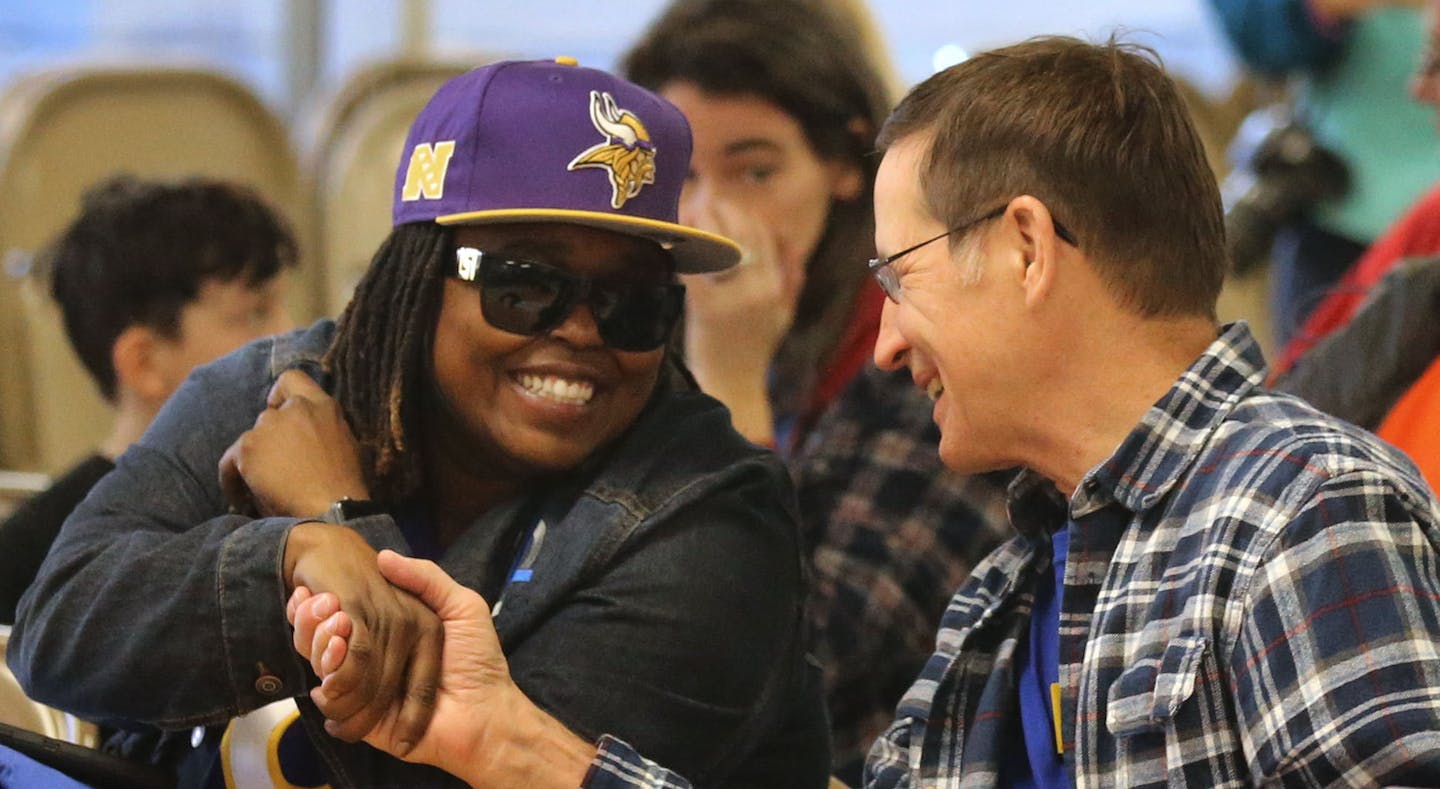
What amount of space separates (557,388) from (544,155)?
0.20 m

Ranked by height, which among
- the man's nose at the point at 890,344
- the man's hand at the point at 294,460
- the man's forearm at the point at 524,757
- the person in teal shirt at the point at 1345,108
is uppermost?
the person in teal shirt at the point at 1345,108

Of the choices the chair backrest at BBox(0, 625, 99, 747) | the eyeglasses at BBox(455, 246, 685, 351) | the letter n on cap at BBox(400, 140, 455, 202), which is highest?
the letter n on cap at BBox(400, 140, 455, 202)

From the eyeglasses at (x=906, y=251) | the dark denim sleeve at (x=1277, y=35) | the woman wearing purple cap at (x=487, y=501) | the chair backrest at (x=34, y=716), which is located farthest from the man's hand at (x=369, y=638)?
the dark denim sleeve at (x=1277, y=35)

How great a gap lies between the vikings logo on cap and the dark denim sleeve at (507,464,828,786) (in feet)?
0.91

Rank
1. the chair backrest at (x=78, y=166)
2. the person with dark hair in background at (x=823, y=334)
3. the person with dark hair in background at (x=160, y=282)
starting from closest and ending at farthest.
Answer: the person with dark hair in background at (x=823, y=334), the person with dark hair in background at (x=160, y=282), the chair backrest at (x=78, y=166)

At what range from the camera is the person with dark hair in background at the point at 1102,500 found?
3.96 feet

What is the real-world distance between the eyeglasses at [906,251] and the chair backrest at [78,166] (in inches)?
79.8

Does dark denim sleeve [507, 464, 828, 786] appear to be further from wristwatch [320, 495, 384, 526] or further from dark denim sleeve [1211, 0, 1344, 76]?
dark denim sleeve [1211, 0, 1344, 76]

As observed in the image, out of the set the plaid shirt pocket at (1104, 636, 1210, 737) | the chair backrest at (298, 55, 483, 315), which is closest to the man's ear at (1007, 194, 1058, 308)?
the plaid shirt pocket at (1104, 636, 1210, 737)

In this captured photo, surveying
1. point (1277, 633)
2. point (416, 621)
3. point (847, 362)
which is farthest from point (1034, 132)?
point (847, 362)

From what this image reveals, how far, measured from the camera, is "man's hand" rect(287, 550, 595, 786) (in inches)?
55.4

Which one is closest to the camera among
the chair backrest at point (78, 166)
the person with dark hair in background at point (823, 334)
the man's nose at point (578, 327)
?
the man's nose at point (578, 327)

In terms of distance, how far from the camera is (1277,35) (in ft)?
10.9

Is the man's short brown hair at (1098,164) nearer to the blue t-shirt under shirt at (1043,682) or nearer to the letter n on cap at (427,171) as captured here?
the blue t-shirt under shirt at (1043,682)
